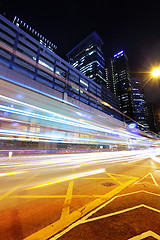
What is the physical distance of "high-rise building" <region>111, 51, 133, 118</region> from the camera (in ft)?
478

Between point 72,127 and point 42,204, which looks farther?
point 72,127

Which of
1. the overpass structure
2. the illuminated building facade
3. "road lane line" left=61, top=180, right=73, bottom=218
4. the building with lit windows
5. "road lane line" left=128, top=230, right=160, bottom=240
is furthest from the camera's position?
the building with lit windows

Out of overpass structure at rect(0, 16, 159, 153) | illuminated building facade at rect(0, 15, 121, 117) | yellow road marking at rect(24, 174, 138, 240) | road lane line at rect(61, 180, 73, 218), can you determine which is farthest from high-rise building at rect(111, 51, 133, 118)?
yellow road marking at rect(24, 174, 138, 240)

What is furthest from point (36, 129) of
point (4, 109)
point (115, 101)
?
point (115, 101)

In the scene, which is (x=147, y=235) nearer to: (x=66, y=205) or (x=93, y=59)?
(x=66, y=205)

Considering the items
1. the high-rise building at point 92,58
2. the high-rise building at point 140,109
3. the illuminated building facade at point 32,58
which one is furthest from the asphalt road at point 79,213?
the high-rise building at point 140,109

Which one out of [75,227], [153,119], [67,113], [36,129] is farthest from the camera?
[153,119]

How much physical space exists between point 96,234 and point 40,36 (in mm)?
107095

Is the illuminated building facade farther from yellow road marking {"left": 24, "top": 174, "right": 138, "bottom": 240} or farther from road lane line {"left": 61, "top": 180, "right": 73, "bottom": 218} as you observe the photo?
yellow road marking {"left": 24, "top": 174, "right": 138, "bottom": 240}

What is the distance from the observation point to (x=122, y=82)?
15900cm

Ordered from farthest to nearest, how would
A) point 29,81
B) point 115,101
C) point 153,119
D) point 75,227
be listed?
1. point 153,119
2. point 115,101
3. point 29,81
4. point 75,227

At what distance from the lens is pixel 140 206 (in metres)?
2.86

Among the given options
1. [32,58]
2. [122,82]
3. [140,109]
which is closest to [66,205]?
[32,58]

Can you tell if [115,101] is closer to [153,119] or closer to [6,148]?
[6,148]
